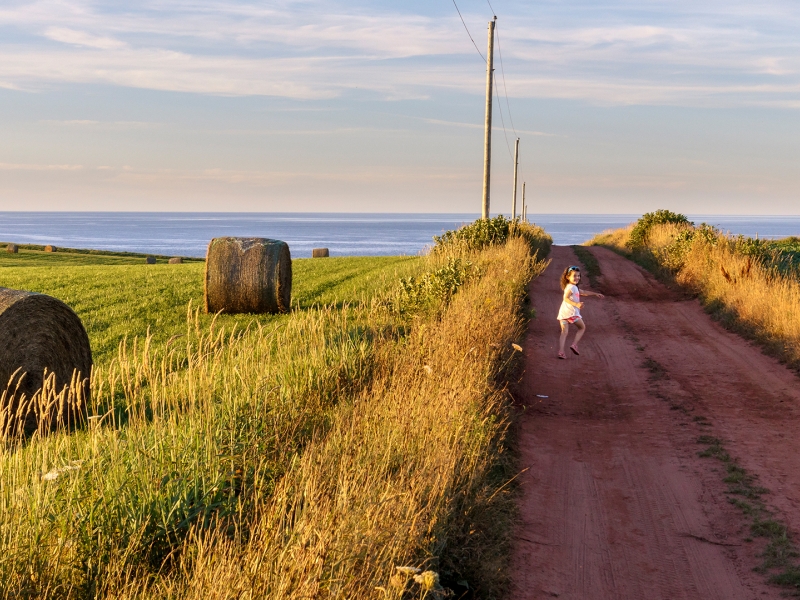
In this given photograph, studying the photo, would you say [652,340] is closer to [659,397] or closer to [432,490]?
[659,397]

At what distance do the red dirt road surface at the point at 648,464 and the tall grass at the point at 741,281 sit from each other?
0.55 metres

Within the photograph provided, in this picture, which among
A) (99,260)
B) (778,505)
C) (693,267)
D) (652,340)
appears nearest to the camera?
(778,505)

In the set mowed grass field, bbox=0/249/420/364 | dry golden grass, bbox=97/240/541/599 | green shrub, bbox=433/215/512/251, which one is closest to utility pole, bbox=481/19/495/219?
green shrub, bbox=433/215/512/251

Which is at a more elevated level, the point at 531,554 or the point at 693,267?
the point at 693,267

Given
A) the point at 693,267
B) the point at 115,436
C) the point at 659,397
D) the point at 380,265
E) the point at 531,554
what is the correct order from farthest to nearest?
the point at 380,265 → the point at 693,267 → the point at 659,397 → the point at 531,554 → the point at 115,436

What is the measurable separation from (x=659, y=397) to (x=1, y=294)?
27.1 feet

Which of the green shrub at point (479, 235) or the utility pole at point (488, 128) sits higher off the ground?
the utility pole at point (488, 128)

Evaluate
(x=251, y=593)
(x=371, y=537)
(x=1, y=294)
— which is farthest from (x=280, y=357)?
(x=251, y=593)

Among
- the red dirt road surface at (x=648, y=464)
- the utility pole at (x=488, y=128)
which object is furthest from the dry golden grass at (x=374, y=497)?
the utility pole at (x=488, y=128)

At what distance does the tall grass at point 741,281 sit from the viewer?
13695 mm

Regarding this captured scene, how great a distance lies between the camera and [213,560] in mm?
4000

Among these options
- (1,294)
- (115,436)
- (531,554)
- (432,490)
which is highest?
(1,294)

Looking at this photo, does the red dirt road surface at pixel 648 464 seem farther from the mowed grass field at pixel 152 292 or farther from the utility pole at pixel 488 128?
the utility pole at pixel 488 128

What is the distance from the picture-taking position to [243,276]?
1677 centimetres
